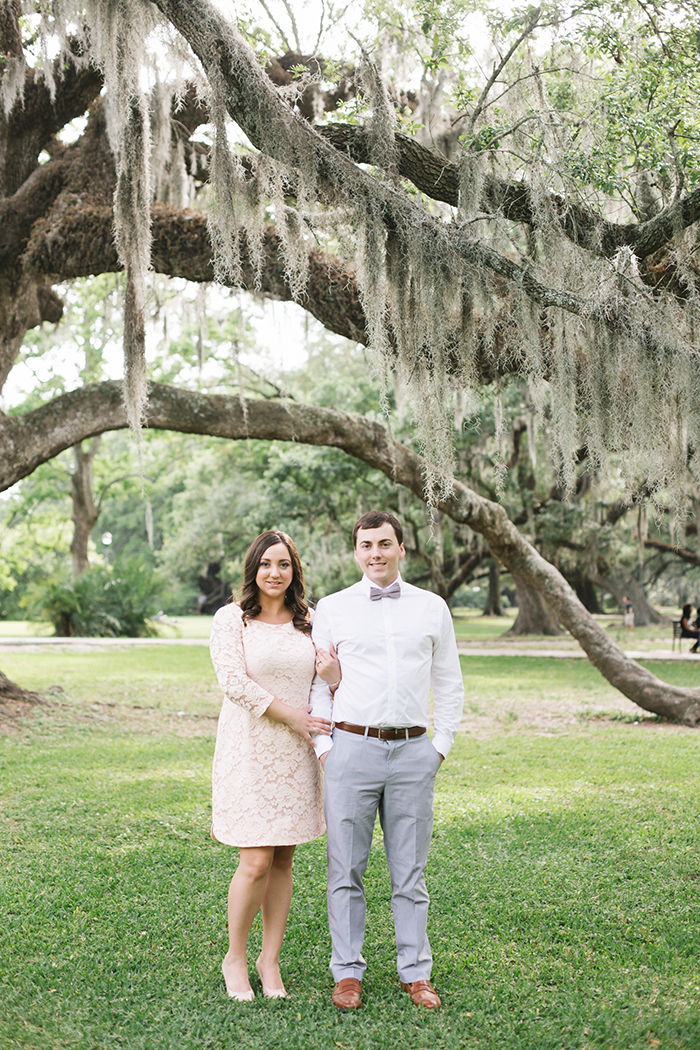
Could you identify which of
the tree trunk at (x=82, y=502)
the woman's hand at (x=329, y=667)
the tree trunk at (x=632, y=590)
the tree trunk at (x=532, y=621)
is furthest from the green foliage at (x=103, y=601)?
the woman's hand at (x=329, y=667)

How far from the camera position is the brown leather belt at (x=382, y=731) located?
2.88 metres

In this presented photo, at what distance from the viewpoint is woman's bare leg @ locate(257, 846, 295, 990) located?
3.00 m

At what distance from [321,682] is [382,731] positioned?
0.32m

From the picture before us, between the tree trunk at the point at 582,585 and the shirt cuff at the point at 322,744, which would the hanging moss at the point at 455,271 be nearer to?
the shirt cuff at the point at 322,744

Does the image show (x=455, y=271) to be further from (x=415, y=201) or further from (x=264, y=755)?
(x=264, y=755)

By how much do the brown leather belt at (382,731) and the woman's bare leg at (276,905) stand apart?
53 cm

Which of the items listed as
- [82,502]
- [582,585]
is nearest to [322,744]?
[82,502]

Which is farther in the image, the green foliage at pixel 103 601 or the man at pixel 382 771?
the green foliage at pixel 103 601

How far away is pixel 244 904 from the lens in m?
2.90

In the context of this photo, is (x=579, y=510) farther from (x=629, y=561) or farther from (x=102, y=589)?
(x=629, y=561)

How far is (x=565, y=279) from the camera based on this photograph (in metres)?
5.01

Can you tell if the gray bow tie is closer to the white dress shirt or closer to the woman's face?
the white dress shirt

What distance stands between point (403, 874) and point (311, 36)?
7.52 metres

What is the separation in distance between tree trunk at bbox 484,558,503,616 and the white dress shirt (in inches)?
1055
